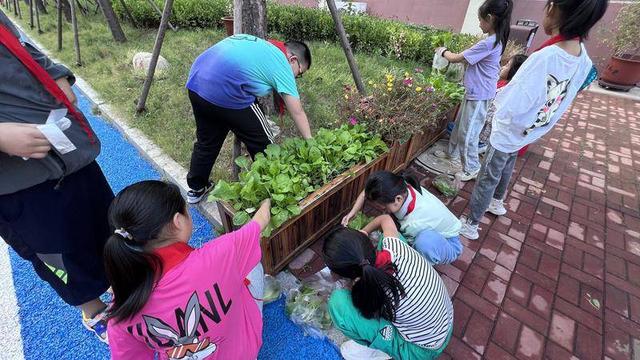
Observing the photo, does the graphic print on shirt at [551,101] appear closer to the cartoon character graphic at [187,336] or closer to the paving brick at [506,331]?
the paving brick at [506,331]

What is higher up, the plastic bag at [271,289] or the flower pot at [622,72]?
the flower pot at [622,72]

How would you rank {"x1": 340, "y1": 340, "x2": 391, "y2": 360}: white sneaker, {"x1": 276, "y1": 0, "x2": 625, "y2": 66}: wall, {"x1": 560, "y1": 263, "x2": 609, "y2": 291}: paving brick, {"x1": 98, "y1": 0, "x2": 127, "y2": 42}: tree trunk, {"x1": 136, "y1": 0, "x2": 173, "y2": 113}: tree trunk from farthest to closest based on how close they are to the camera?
{"x1": 276, "y1": 0, "x2": 625, "y2": 66}: wall < {"x1": 98, "y1": 0, "x2": 127, "y2": 42}: tree trunk < {"x1": 136, "y1": 0, "x2": 173, "y2": 113}: tree trunk < {"x1": 560, "y1": 263, "x2": 609, "y2": 291}: paving brick < {"x1": 340, "y1": 340, "x2": 391, "y2": 360}: white sneaker

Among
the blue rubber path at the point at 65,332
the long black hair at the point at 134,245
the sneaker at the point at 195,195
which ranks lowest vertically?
the blue rubber path at the point at 65,332

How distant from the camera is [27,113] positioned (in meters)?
1.27

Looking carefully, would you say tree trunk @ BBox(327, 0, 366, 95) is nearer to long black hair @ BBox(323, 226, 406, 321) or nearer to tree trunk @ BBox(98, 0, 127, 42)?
long black hair @ BBox(323, 226, 406, 321)

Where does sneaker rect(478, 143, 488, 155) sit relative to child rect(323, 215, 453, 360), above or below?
below

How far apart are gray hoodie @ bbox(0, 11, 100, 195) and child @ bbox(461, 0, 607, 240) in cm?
263

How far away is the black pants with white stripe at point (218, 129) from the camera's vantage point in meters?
2.26

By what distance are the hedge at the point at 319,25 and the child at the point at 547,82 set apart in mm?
4752

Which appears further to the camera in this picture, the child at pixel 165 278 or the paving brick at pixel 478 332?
the paving brick at pixel 478 332

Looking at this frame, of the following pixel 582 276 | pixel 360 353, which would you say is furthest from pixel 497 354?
pixel 582 276

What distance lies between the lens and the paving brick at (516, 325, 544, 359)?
1962 mm

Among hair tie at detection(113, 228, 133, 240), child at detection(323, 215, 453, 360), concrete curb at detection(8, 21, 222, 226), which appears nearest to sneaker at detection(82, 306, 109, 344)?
concrete curb at detection(8, 21, 222, 226)

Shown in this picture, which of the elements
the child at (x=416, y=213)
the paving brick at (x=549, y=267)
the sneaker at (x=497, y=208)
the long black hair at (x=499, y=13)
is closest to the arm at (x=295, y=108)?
the child at (x=416, y=213)
